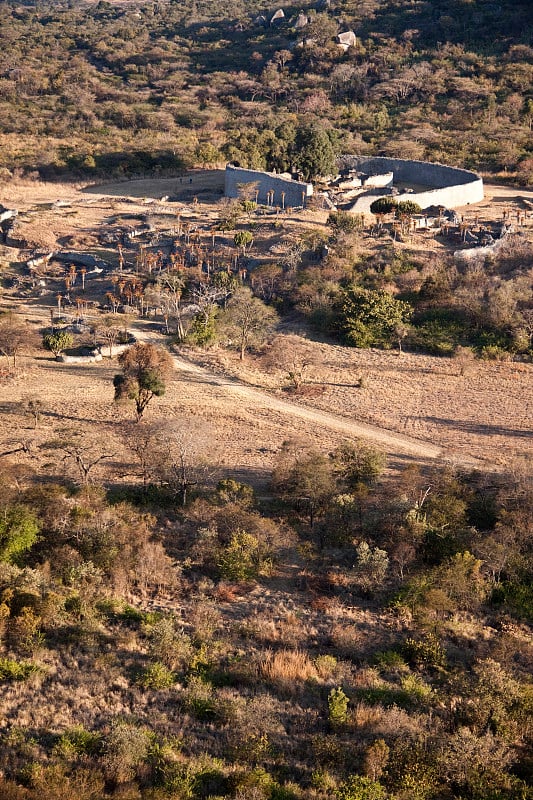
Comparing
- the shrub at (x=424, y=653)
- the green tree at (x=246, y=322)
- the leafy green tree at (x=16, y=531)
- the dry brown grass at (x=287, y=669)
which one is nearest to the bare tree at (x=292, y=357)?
the green tree at (x=246, y=322)

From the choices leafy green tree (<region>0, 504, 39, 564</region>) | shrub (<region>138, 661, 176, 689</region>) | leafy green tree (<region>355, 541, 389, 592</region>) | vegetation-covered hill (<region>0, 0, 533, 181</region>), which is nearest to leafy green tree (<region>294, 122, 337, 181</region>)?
vegetation-covered hill (<region>0, 0, 533, 181</region>)

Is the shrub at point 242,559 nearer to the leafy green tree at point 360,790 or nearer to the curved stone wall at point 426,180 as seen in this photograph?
the leafy green tree at point 360,790

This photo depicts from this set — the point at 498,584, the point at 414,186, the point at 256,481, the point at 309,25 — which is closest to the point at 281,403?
the point at 256,481

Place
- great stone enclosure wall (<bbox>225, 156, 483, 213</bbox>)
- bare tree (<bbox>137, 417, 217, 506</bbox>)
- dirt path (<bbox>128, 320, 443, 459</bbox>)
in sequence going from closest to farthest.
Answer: bare tree (<bbox>137, 417, 217, 506</bbox>), dirt path (<bbox>128, 320, 443, 459</bbox>), great stone enclosure wall (<bbox>225, 156, 483, 213</bbox>)

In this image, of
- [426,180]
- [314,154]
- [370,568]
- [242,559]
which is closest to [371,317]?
[370,568]

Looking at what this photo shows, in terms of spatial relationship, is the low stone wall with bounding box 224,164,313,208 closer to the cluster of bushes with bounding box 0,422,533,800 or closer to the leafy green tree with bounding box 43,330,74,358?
the leafy green tree with bounding box 43,330,74,358

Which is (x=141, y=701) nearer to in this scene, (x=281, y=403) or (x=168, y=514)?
(x=168, y=514)
